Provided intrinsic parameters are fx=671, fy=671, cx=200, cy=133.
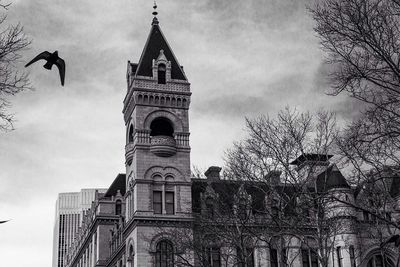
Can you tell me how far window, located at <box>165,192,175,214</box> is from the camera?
58.0 meters

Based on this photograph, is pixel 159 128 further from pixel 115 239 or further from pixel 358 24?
pixel 358 24

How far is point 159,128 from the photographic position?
62.3 meters

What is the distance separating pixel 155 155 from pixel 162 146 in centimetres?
109

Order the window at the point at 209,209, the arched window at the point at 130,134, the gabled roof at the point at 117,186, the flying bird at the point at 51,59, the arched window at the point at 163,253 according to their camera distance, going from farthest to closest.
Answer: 1. the gabled roof at the point at 117,186
2. the arched window at the point at 130,134
3. the arched window at the point at 163,253
4. the window at the point at 209,209
5. the flying bird at the point at 51,59

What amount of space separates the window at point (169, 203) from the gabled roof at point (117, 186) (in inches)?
623

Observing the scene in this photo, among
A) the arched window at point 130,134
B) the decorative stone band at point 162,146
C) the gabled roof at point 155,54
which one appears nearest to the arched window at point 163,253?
the decorative stone band at point 162,146

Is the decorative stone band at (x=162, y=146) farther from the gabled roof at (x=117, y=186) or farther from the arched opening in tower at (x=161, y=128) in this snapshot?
the gabled roof at (x=117, y=186)

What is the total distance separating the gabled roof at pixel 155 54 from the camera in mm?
62219

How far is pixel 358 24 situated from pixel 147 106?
124 feet

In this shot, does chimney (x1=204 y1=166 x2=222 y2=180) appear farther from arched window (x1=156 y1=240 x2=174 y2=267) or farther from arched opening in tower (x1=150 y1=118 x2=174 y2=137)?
arched window (x1=156 y1=240 x2=174 y2=267)

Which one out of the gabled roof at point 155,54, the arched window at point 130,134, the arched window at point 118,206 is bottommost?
the arched window at point 118,206

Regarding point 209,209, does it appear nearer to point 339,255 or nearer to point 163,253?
point 163,253

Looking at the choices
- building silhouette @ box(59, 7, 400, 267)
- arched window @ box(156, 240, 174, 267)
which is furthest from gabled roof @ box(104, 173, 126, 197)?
arched window @ box(156, 240, 174, 267)

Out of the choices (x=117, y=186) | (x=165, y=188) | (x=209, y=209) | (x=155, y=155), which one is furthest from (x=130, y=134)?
(x=209, y=209)
